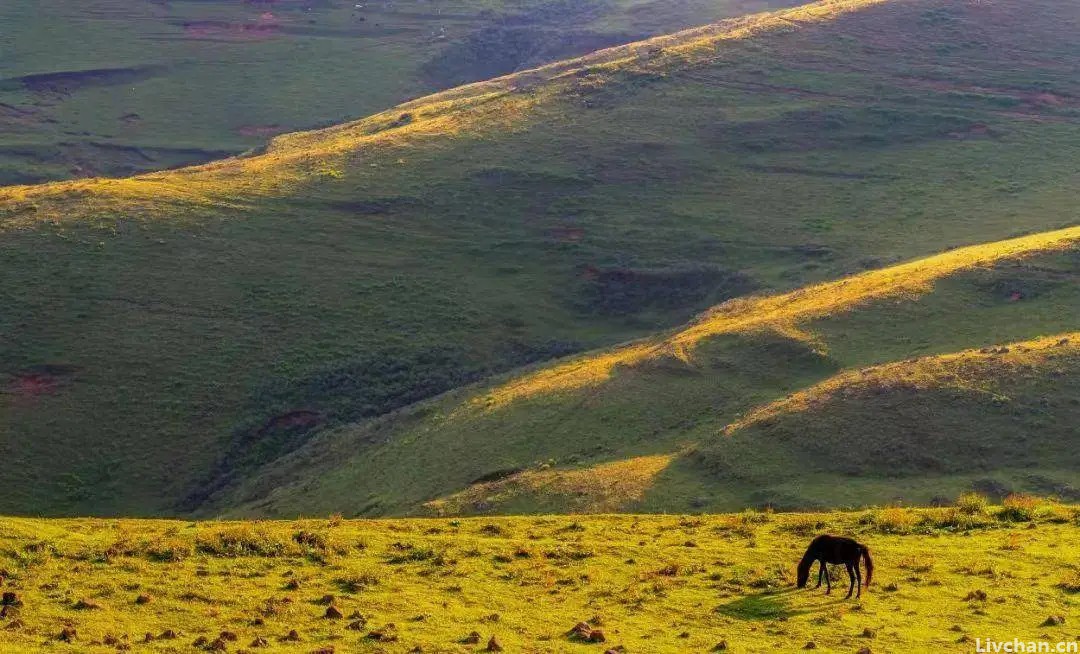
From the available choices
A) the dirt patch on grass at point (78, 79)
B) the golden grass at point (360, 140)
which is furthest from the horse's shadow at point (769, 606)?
the dirt patch on grass at point (78, 79)

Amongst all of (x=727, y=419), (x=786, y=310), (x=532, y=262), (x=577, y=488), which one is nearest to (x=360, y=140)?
(x=532, y=262)

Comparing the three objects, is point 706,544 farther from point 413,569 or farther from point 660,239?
point 660,239

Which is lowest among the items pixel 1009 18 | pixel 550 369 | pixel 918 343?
pixel 550 369

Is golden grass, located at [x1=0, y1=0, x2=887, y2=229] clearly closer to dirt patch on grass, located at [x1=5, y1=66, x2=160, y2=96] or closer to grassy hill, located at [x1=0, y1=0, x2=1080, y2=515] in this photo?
grassy hill, located at [x1=0, y1=0, x2=1080, y2=515]

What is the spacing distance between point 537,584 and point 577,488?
1471cm

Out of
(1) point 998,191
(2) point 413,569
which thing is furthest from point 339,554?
(1) point 998,191

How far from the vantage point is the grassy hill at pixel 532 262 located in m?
49.5

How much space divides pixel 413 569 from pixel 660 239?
179 ft

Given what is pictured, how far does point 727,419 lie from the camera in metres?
43.6

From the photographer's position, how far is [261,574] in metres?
23.8

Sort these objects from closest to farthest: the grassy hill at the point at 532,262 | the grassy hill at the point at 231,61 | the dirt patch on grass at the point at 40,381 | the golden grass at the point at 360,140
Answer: the grassy hill at the point at 532,262 → the dirt patch on grass at the point at 40,381 → the golden grass at the point at 360,140 → the grassy hill at the point at 231,61

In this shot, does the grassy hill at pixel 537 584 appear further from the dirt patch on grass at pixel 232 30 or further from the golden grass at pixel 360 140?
the dirt patch on grass at pixel 232 30

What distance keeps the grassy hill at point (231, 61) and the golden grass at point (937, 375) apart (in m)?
99.7

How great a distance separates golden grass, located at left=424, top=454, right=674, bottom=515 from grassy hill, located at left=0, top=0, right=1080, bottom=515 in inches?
67.3
